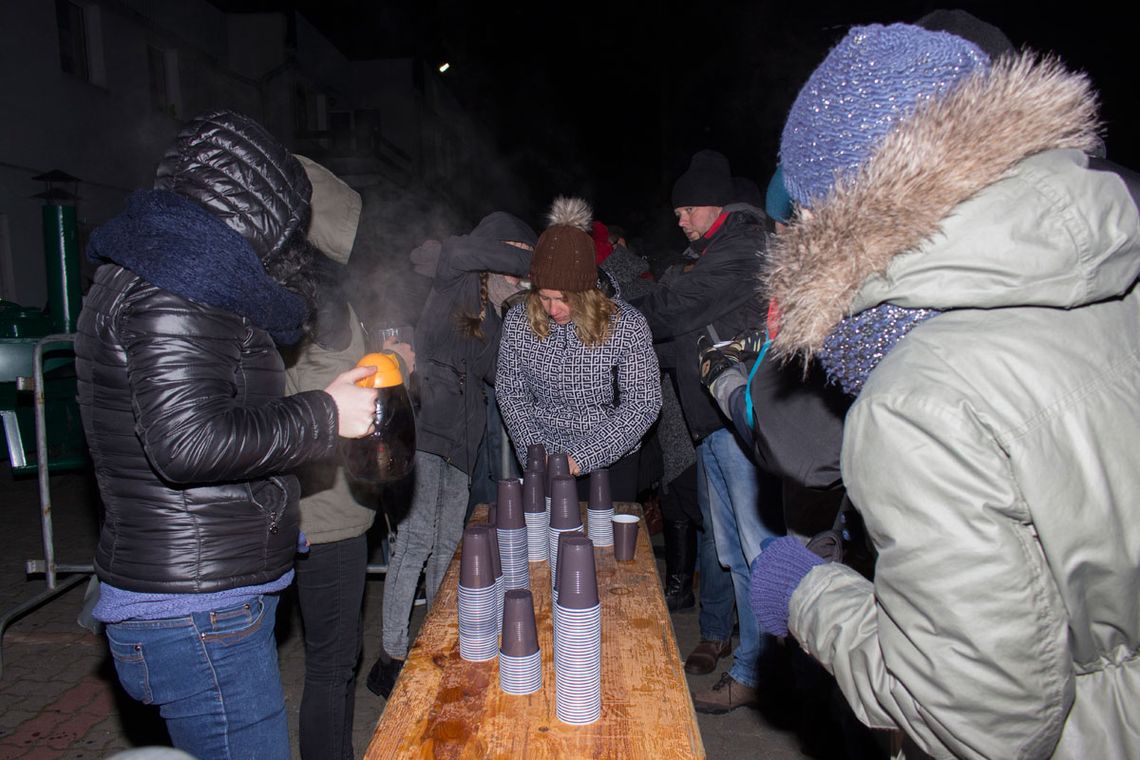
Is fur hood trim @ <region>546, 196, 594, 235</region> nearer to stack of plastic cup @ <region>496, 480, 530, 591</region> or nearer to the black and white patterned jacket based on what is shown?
the black and white patterned jacket

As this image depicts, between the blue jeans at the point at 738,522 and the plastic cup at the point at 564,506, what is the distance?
128cm

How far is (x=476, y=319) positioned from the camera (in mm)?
4090

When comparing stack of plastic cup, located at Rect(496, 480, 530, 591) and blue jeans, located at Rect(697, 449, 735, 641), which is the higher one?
stack of plastic cup, located at Rect(496, 480, 530, 591)

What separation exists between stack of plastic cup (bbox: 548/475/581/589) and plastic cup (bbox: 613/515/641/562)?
0.55ft

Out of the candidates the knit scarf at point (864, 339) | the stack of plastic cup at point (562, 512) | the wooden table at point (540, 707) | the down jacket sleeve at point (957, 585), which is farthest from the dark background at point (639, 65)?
the stack of plastic cup at point (562, 512)

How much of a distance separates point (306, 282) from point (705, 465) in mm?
2446

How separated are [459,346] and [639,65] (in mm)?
22529

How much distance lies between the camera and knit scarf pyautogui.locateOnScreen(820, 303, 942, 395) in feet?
4.00

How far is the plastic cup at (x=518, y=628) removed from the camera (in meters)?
1.71

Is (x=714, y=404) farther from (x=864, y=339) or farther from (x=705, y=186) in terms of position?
(x=864, y=339)

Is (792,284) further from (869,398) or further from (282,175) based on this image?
(282,175)

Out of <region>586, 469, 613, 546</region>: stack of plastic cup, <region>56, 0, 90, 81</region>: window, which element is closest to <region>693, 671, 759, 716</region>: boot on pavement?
<region>586, 469, 613, 546</region>: stack of plastic cup

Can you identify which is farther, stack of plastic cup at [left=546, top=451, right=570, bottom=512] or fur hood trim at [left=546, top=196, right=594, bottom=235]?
fur hood trim at [left=546, top=196, right=594, bottom=235]

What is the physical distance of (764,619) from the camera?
1.62m
